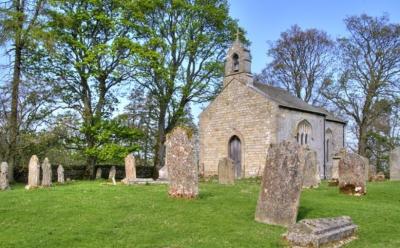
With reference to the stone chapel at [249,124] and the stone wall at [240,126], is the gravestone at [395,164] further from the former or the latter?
the stone wall at [240,126]

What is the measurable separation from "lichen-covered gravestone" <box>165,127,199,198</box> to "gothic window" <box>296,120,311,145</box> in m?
19.1

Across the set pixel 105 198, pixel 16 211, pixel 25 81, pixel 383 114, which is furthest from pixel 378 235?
pixel 383 114

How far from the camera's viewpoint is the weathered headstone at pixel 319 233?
348 inches

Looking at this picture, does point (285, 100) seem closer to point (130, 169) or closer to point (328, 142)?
point (328, 142)

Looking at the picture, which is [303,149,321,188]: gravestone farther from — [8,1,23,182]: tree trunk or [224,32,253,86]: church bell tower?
[8,1,23,182]: tree trunk

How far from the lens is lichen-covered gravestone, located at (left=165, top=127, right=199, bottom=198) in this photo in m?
14.0

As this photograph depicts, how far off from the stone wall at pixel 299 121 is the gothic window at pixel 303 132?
0.25 metres

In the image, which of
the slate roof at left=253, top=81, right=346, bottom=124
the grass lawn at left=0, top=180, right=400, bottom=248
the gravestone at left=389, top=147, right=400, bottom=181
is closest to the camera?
the grass lawn at left=0, top=180, right=400, bottom=248

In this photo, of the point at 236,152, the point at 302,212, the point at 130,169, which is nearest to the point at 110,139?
the point at 236,152

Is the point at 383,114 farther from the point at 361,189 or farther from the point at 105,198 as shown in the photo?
the point at 105,198

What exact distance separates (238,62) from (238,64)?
143mm

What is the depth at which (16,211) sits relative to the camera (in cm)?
1226

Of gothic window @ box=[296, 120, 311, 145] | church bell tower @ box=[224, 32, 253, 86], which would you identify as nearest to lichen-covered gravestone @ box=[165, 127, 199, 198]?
church bell tower @ box=[224, 32, 253, 86]

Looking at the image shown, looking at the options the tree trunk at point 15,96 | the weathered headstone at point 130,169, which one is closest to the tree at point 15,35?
the tree trunk at point 15,96
